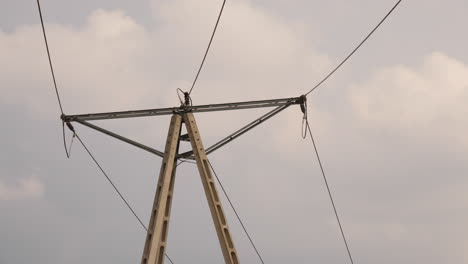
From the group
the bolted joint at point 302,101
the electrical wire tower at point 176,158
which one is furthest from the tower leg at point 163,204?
the bolted joint at point 302,101

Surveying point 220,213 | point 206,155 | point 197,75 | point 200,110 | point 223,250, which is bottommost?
point 223,250

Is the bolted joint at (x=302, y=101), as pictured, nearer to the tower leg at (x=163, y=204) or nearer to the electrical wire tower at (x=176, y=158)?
the electrical wire tower at (x=176, y=158)

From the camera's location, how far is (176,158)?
76.8 ft

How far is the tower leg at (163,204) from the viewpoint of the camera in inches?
847

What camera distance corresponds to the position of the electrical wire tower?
2156 cm

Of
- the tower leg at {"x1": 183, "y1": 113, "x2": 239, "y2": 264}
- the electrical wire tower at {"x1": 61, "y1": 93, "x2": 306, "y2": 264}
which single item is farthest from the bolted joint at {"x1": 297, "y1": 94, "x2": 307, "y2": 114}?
the tower leg at {"x1": 183, "y1": 113, "x2": 239, "y2": 264}

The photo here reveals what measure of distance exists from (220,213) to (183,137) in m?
3.42

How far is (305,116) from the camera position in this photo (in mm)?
23531

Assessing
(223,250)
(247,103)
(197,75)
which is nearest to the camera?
(223,250)

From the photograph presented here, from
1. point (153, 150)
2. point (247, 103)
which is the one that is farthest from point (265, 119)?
point (153, 150)

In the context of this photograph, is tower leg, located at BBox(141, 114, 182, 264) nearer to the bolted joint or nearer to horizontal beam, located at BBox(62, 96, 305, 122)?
horizontal beam, located at BBox(62, 96, 305, 122)

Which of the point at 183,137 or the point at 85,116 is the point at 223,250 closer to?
the point at 183,137

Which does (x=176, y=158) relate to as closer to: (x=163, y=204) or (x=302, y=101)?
(x=163, y=204)

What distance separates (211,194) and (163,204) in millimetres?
1681
